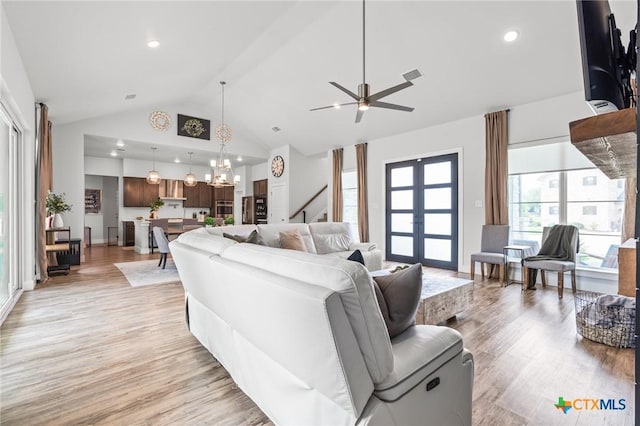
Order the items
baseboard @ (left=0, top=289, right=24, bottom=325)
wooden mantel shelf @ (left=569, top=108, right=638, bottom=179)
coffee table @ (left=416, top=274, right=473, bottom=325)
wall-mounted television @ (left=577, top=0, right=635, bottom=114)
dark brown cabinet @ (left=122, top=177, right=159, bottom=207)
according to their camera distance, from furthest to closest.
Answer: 1. dark brown cabinet @ (left=122, top=177, right=159, bottom=207)
2. baseboard @ (left=0, top=289, right=24, bottom=325)
3. coffee table @ (left=416, top=274, right=473, bottom=325)
4. wall-mounted television @ (left=577, top=0, right=635, bottom=114)
5. wooden mantel shelf @ (left=569, top=108, right=638, bottom=179)

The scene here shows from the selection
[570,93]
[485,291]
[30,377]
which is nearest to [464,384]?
[30,377]

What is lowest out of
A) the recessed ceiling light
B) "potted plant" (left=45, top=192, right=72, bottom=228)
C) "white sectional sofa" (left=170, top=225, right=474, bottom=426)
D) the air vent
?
"white sectional sofa" (left=170, top=225, right=474, bottom=426)

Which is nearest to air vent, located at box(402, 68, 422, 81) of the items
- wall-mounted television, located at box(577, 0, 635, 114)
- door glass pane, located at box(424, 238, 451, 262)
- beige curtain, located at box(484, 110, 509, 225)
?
beige curtain, located at box(484, 110, 509, 225)

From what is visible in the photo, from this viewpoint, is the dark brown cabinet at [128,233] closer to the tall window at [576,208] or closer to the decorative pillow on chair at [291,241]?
the decorative pillow on chair at [291,241]

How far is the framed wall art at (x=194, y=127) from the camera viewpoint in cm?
794

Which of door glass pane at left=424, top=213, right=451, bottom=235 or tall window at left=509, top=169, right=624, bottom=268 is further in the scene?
door glass pane at left=424, top=213, right=451, bottom=235

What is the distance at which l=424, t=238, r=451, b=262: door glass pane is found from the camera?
6.13 metres

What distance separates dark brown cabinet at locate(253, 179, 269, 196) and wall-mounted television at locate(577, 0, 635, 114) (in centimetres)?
962

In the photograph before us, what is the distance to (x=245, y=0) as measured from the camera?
364 centimetres

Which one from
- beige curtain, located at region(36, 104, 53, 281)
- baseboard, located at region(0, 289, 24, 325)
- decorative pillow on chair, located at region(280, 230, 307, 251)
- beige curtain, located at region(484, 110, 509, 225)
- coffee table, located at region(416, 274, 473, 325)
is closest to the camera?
coffee table, located at region(416, 274, 473, 325)

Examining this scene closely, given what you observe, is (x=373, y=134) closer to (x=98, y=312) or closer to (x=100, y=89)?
(x=100, y=89)

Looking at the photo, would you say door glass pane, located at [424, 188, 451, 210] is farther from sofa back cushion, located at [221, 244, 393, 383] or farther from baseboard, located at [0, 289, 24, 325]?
baseboard, located at [0, 289, 24, 325]

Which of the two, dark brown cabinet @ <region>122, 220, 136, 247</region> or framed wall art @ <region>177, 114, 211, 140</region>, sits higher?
framed wall art @ <region>177, 114, 211, 140</region>

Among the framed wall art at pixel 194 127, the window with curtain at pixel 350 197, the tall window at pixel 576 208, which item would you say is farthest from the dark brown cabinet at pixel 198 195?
the tall window at pixel 576 208
